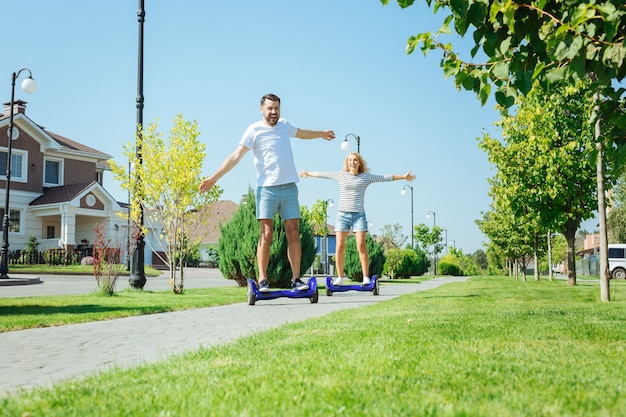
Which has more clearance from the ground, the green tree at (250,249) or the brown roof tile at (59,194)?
the brown roof tile at (59,194)

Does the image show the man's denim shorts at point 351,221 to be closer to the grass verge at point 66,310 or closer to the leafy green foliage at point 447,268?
the grass verge at point 66,310

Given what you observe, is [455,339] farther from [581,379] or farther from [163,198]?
[163,198]

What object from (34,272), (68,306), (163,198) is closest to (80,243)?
(34,272)

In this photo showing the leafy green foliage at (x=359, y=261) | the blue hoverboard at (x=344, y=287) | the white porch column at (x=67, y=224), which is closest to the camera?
the blue hoverboard at (x=344, y=287)

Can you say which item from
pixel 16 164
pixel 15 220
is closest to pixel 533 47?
pixel 15 220

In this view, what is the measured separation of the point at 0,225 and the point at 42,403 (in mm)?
40137

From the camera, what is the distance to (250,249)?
17.7 metres

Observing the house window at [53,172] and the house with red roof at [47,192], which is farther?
the house window at [53,172]

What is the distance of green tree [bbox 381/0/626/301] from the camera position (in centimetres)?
386

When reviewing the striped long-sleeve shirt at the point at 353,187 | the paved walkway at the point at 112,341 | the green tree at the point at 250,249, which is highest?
the striped long-sleeve shirt at the point at 353,187

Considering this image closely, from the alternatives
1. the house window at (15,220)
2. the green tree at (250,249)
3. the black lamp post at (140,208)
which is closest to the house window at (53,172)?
the house window at (15,220)

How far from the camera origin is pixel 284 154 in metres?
9.40

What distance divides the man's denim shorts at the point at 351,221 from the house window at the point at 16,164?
3328 cm

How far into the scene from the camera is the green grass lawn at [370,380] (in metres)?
2.77
